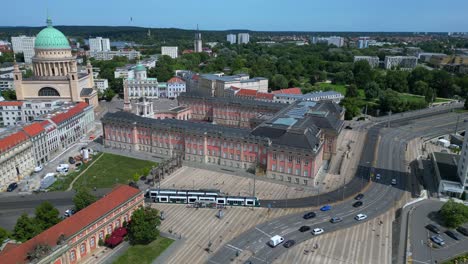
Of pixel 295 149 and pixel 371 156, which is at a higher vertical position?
pixel 295 149

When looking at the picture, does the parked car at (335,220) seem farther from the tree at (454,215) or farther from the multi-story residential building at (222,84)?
the multi-story residential building at (222,84)

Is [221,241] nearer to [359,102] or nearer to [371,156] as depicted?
[371,156]

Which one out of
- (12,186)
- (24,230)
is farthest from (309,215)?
(12,186)

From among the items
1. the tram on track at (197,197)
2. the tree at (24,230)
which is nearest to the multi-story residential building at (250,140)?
the tram on track at (197,197)

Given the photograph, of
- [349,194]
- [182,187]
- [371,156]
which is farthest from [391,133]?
[182,187]

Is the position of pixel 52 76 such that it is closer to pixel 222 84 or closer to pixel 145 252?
pixel 222 84

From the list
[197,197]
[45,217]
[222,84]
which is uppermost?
[222,84]
